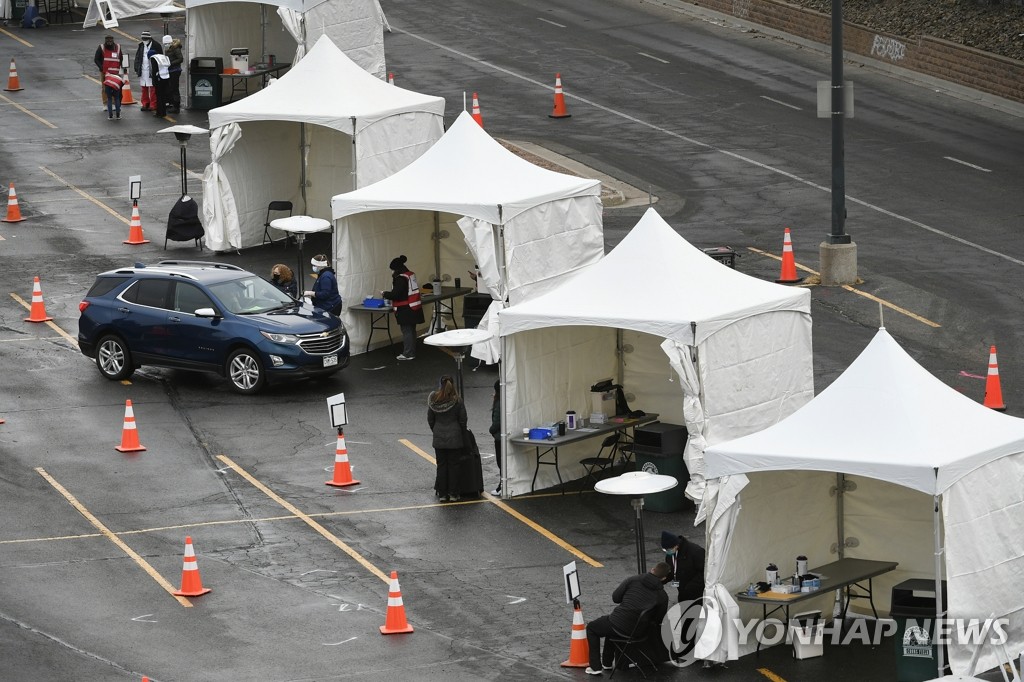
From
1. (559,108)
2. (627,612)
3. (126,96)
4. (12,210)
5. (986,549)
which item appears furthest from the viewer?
(126,96)

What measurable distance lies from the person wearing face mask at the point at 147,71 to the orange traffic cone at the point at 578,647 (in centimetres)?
2971

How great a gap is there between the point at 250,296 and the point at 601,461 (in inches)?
267

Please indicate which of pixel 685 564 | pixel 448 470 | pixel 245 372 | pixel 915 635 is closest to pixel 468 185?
pixel 245 372

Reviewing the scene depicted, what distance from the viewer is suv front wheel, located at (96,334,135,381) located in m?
27.5

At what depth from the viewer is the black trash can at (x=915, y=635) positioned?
1683 centimetres

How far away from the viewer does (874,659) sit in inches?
699

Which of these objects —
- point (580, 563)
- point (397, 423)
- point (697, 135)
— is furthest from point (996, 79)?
point (580, 563)

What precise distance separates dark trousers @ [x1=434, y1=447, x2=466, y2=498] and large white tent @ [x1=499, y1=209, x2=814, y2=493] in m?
0.65

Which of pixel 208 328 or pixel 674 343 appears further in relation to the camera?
pixel 208 328

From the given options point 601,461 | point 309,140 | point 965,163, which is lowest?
point 601,461

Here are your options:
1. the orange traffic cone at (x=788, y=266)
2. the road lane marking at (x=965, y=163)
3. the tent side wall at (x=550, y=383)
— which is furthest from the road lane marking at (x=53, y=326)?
the road lane marking at (x=965, y=163)

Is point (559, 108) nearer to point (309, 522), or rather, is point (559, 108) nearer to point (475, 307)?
point (475, 307)

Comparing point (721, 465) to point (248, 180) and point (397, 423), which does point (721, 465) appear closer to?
point (397, 423)

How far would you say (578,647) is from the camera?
17.5 metres
